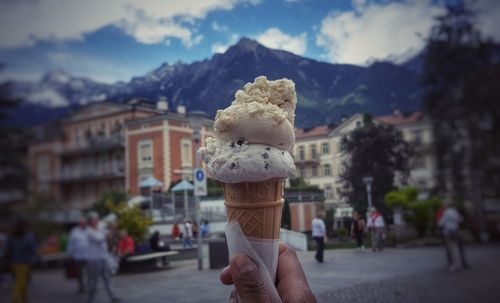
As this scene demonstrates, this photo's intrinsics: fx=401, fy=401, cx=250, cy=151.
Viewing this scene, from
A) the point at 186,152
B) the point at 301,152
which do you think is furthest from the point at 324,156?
the point at 186,152

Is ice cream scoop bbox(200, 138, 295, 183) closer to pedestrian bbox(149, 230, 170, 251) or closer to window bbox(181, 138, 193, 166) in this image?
window bbox(181, 138, 193, 166)

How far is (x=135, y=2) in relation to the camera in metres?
1.86

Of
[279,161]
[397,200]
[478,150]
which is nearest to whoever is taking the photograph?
[279,161]

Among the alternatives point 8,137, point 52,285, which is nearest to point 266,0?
point 8,137

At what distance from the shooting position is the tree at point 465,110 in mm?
1509

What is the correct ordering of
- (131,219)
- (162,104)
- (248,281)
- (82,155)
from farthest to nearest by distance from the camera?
(162,104) → (131,219) → (82,155) → (248,281)

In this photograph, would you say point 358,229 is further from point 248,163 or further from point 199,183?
point 248,163

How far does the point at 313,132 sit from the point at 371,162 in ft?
1.02

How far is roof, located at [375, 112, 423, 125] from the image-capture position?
5.70 ft

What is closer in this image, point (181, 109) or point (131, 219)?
point (131, 219)

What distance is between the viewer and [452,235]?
1.62 m

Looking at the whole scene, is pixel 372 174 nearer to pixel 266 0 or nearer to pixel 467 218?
pixel 467 218

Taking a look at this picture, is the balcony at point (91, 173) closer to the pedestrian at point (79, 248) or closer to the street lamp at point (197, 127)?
the pedestrian at point (79, 248)

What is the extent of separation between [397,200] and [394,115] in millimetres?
388
